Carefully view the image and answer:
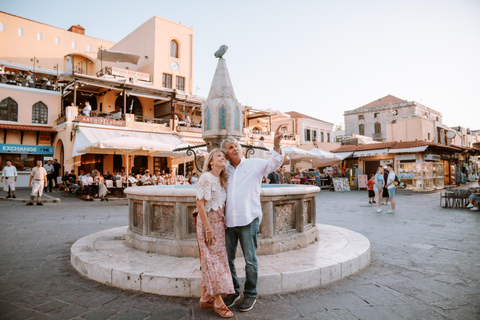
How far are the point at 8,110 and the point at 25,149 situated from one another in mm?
2718

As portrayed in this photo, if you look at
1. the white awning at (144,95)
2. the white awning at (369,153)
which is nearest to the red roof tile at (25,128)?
the white awning at (144,95)

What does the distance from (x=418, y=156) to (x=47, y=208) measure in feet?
71.7

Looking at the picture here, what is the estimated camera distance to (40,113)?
20.2m

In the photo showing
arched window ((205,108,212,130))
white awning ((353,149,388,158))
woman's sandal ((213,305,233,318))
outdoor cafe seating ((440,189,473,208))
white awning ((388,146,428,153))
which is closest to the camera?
woman's sandal ((213,305,233,318))

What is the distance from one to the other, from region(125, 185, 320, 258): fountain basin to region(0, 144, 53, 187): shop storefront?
1936 centimetres

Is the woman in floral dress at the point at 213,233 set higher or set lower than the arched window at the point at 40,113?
lower

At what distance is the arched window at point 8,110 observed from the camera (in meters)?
18.9

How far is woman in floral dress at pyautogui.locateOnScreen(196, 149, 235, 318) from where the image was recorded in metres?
2.70

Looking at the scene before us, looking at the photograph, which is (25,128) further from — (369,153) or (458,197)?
(369,153)

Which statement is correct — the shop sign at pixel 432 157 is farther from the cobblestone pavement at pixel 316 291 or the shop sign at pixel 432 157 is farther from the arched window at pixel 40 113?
the arched window at pixel 40 113

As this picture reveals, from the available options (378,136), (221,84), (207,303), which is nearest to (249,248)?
(207,303)

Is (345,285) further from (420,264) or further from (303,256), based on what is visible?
(420,264)

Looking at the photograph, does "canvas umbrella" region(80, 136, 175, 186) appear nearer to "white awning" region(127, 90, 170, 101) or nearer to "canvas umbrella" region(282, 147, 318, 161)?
"white awning" region(127, 90, 170, 101)

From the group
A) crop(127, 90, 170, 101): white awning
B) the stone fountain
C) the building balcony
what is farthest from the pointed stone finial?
the building balcony
